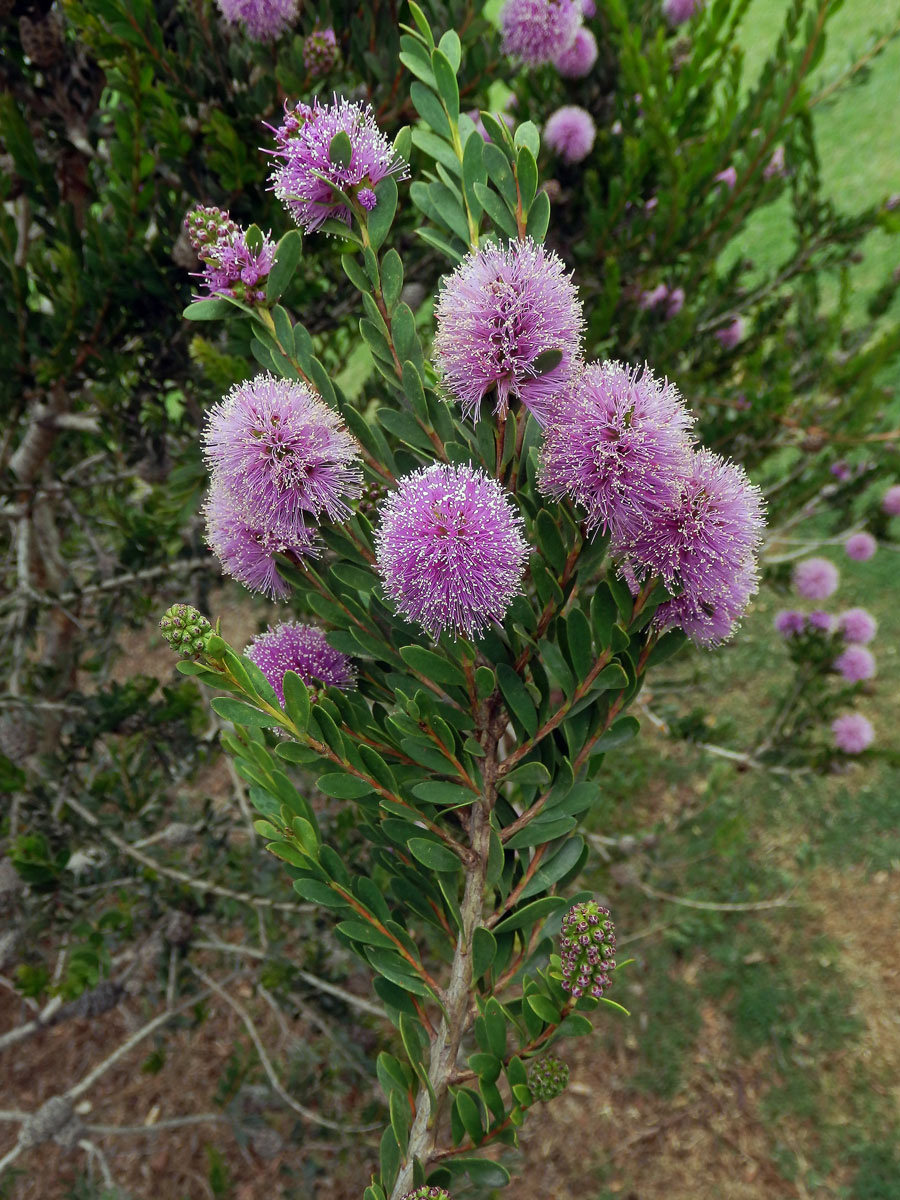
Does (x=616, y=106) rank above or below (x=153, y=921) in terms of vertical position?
above

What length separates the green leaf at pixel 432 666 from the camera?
0.83 metres

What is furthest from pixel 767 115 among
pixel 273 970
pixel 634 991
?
pixel 634 991

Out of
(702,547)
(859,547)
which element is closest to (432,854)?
(702,547)

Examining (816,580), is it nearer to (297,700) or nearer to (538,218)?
(538,218)

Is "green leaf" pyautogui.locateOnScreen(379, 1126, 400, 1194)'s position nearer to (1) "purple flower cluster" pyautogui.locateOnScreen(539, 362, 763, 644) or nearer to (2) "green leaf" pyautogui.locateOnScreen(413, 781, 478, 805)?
(2) "green leaf" pyautogui.locateOnScreen(413, 781, 478, 805)

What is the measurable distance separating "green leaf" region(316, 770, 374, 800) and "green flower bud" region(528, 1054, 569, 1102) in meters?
0.34

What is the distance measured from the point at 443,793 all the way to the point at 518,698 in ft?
0.42

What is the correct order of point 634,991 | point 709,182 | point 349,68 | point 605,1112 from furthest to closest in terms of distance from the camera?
1. point 634,991
2. point 605,1112
3. point 709,182
4. point 349,68

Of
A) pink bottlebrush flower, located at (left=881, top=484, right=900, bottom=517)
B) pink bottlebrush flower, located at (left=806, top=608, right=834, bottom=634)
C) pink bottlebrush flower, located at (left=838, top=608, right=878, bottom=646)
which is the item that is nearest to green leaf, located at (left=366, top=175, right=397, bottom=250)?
pink bottlebrush flower, located at (left=806, top=608, right=834, bottom=634)

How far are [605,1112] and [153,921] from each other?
79.9 inches

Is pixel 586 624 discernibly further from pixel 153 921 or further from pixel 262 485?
pixel 153 921

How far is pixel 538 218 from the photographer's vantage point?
92 cm

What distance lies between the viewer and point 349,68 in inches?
68.2

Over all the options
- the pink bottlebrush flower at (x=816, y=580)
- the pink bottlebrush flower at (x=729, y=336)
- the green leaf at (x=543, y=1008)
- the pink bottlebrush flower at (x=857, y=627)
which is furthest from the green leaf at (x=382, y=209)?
the pink bottlebrush flower at (x=816, y=580)
